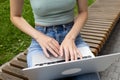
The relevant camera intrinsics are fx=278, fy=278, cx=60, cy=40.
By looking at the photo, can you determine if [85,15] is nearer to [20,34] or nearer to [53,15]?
[53,15]

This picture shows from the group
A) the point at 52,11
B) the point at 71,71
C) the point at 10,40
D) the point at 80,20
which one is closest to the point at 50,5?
the point at 52,11

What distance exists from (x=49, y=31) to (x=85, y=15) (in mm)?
313

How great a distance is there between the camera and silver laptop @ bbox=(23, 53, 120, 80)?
1.49 metres

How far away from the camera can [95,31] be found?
12.6 feet

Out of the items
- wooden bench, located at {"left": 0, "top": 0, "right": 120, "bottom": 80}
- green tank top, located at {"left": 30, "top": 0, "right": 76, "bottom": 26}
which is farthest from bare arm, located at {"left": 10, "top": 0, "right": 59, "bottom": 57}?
wooden bench, located at {"left": 0, "top": 0, "right": 120, "bottom": 80}

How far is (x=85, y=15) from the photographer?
208 centimetres

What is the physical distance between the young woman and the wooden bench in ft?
2.71

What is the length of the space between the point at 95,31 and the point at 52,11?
200 centimetres

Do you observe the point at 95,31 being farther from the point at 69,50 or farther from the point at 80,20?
the point at 69,50

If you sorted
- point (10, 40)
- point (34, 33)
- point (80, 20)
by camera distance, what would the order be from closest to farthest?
point (34, 33) < point (80, 20) < point (10, 40)

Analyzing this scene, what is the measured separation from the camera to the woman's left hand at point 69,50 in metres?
1.73

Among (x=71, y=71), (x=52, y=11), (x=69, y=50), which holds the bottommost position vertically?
(x=71, y=71)

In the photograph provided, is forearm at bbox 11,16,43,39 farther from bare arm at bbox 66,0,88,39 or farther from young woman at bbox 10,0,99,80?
bare arm at bbox 66,0,88,39

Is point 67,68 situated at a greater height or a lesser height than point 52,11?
lesser
